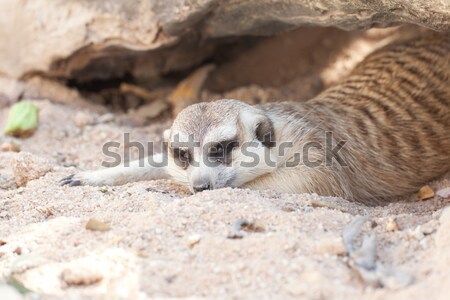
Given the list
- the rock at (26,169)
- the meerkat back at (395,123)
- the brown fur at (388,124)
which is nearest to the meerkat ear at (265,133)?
the brown fur at (388,124)

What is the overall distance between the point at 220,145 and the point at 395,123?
115cm

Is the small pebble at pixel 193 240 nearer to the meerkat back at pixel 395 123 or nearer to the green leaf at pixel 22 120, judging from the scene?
the meerkat back at pixel 395 123

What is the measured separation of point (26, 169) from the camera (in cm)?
321

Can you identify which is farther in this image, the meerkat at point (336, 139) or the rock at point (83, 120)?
the rock at point (83, 120)

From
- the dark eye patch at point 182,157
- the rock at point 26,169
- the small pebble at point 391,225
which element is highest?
the dark eye patch at point 182,157

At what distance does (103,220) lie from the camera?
2.37 meters

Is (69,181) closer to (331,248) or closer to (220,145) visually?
(220,145)

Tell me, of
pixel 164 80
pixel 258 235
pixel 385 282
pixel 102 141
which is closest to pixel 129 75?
pixel 164 80

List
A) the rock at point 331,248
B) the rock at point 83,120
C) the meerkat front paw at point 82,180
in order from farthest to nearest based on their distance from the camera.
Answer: the rock at point 83,120 → the meerkat front paw at point 82,180 → the rock at point 331,248

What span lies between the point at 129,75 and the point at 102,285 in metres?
3.02

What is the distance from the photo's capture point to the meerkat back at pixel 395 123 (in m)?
3.29

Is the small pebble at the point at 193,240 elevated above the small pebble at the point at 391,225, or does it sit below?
above

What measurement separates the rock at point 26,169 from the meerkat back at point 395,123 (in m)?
1.52


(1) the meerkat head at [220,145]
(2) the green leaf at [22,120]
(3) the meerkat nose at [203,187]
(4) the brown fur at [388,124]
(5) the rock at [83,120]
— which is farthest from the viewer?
(5) the rock at [83,120]
